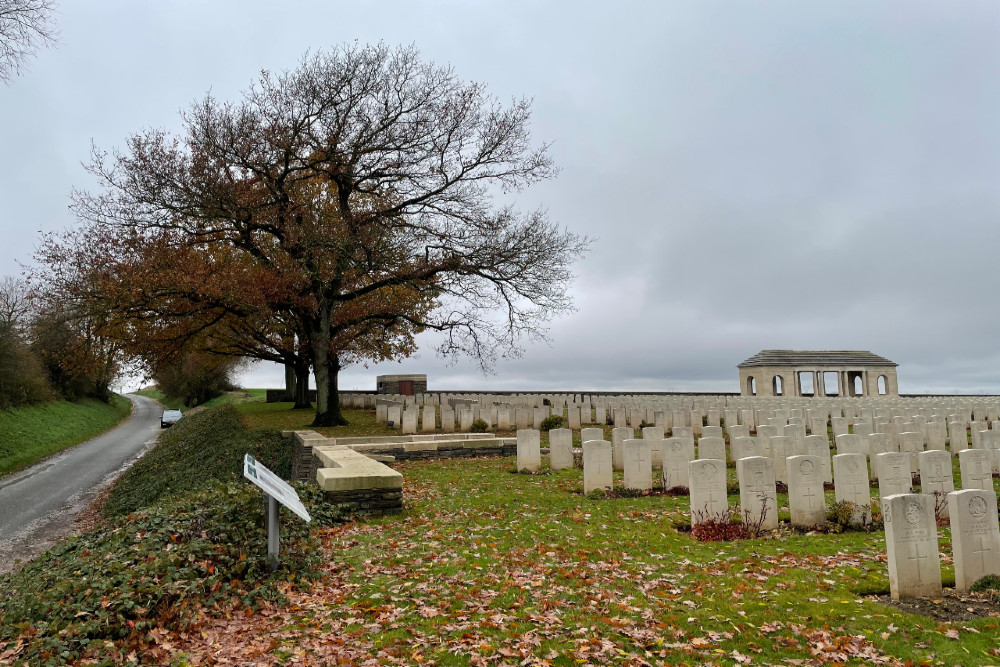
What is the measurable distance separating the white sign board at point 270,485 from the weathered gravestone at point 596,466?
545 centimetres

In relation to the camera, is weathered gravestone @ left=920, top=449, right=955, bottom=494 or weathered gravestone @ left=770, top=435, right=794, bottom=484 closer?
weathered gravestone @ left=920, top=449, right=955, bottom=494

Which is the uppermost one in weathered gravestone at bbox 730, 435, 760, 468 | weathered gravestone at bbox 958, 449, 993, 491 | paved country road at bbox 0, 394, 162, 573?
weathered gravestone at bbox 730, 435, 760, 468

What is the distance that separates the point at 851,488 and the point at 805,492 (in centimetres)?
71

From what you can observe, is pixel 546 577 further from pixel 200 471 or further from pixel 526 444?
pixel 200 471

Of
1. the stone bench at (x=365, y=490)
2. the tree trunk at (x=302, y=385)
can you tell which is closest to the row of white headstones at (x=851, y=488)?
the stone bench at (x=365, y=490)

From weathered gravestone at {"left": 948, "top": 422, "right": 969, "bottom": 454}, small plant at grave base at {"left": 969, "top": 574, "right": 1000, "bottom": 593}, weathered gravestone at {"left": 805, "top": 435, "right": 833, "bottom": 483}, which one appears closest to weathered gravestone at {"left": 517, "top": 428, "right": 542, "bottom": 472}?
weathered gravestone at {"left": 805, "top": 435, "right": 833, "bottom": 483}

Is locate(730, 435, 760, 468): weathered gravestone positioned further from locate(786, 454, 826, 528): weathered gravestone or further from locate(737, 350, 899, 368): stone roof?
locate(737, 350, 899, 368): stone roof

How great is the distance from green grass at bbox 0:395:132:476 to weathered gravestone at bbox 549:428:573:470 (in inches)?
731

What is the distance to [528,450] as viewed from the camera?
12398 mm

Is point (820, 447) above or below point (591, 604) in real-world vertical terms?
above

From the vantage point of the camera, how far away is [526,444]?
1238cm

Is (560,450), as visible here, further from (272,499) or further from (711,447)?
(272,499)

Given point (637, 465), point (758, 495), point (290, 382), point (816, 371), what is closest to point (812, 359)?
point (816, 371)

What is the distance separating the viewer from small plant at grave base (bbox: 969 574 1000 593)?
5222 millimetres
